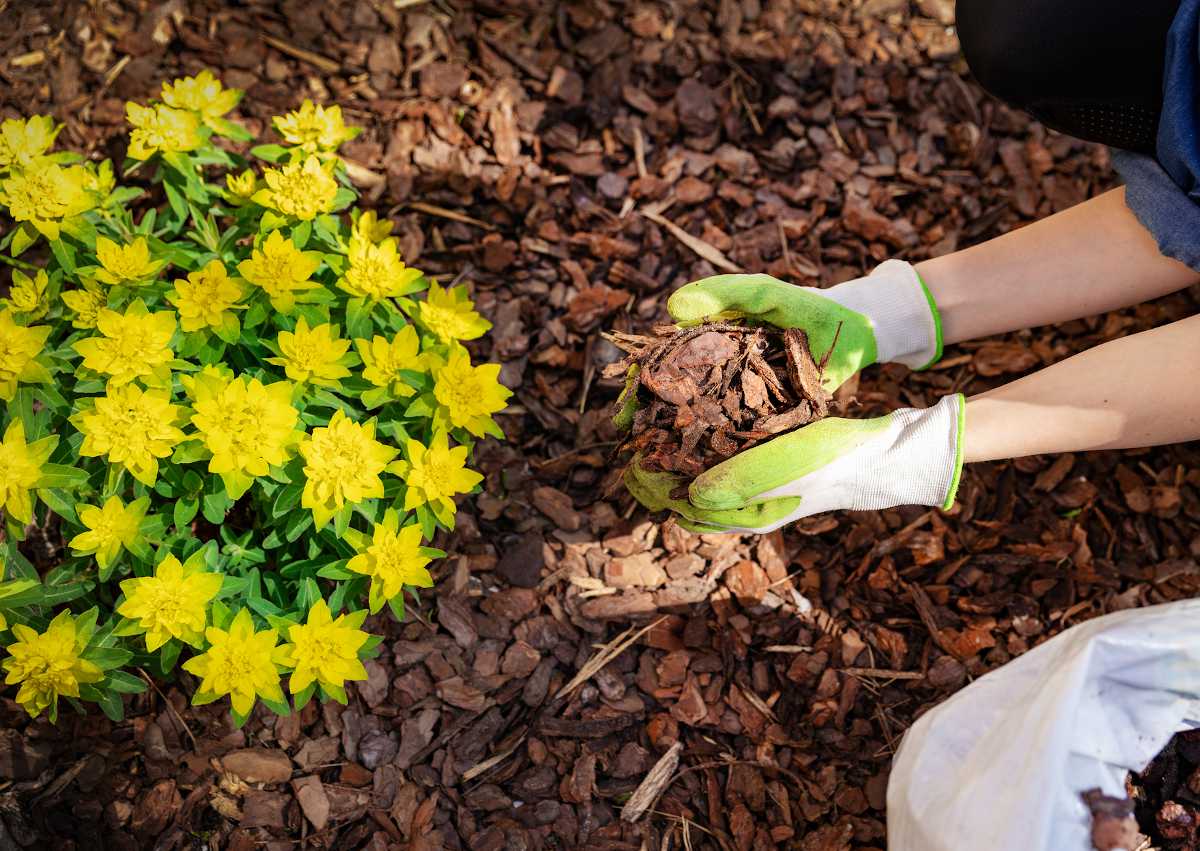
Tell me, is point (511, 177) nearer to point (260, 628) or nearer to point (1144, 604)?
point (260, 628)

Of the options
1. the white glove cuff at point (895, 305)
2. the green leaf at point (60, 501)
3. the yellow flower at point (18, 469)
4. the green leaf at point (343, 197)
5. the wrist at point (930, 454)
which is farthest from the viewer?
the white glove cuff at point (895, 305)

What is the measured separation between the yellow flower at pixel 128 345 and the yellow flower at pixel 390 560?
51 centimetres

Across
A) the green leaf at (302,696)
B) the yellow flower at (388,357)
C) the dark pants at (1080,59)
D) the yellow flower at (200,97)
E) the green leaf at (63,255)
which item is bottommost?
the green leaf at (302,696)

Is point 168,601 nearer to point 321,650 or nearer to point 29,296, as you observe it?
point 321,650

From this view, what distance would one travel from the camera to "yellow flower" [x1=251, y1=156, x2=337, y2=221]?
1.77 metres

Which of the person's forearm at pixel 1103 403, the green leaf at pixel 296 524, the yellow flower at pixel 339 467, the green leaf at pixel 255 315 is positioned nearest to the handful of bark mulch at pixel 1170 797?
the person's forearm at pixel 1103 403

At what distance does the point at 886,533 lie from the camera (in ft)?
7.45

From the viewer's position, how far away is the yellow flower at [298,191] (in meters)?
1.77

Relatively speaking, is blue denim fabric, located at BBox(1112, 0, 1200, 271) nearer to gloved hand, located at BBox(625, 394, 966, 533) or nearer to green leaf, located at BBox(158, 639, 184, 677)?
gloved hand, located at BBox(625, 394, 966, 533)

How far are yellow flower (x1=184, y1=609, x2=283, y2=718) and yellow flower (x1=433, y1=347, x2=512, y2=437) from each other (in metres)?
0.54

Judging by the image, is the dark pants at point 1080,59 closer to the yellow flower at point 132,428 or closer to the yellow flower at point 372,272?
the yellow flower at point 372,272

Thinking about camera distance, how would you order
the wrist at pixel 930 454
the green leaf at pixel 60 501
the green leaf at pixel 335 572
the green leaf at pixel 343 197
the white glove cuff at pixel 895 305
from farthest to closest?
the white glove cuff at pixel 895 305, the green leaf at pixel 343 197, the wrist at pixel 930 454, the green leaf at pixel 335 572, the green leaf at pixel 60 501

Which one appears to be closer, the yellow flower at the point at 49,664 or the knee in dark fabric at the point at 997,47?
the yellow flower at the point at 49,664

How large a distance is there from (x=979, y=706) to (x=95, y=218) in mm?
2181
